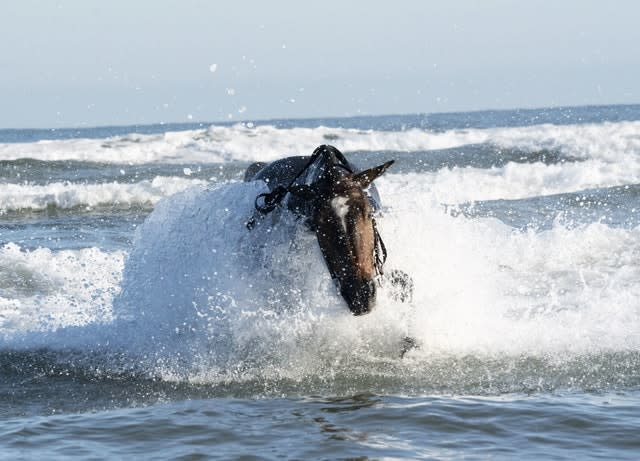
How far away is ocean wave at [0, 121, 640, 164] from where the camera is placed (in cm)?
3166

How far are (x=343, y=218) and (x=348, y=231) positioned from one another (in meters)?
0.09

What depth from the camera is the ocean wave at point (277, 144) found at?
31.7 meters

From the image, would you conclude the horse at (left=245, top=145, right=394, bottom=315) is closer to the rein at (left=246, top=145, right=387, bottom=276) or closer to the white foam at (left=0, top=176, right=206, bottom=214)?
the rein at (left=246, top=145, right=387, bottom=276)

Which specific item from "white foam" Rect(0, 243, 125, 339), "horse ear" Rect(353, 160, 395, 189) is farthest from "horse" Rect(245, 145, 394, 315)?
"white foam" Rect(0, 243, 125, 339)

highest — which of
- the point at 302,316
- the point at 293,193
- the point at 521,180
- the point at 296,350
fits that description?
the point at 521,180

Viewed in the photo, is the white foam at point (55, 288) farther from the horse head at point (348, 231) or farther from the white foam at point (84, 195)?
the white foam at point (84, 195)

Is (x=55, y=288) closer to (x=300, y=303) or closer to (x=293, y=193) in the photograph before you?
(x=300, y=303)

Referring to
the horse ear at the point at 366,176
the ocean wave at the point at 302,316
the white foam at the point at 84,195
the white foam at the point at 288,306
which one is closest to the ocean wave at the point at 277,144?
the white foam at the point at 84,195

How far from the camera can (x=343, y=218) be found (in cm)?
624

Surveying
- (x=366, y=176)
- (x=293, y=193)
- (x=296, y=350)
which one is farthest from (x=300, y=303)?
(x=366, y=176)

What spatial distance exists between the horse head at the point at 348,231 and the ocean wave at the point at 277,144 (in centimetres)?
2432

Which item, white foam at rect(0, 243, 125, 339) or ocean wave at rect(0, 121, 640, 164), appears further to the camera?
ocean wave at rect(0, 121, 640, 164)

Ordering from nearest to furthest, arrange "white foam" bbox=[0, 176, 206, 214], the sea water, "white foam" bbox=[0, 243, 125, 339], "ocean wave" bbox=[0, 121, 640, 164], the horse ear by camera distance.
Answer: the sea water
the horse ear
"white foam" bbox=[0, 243, 125, 339]
"white foam" bbox=[0, 176, 206, 214]
"ocean wave" bbox=[0, 121, 640, 164]

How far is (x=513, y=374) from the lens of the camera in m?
6.58
